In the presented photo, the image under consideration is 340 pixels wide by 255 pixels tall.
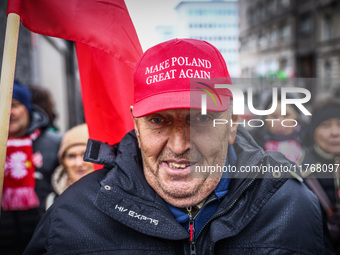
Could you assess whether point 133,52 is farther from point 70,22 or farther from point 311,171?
point 311,171

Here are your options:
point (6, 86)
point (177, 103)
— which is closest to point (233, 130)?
point (177, 103)

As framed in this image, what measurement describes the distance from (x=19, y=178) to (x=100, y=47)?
61.5 inches

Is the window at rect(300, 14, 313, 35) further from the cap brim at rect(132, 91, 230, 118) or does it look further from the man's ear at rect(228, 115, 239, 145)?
the cap brim at rect(132, 91, 230, 118)

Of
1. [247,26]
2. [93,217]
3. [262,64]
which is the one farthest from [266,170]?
[247,26]

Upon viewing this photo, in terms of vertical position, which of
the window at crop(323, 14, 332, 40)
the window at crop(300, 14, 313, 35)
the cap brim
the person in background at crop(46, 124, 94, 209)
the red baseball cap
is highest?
the window at crop(300, 14, 313, 35)

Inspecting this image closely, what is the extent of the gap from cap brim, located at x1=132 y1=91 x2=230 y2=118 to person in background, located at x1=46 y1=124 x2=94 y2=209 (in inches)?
53.9

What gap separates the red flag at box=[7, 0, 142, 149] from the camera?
179cm

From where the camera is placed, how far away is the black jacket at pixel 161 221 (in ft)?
4.58

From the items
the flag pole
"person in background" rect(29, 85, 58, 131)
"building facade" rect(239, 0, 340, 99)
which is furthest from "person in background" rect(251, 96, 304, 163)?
"building facade" rect(239, 0, 340, 99)

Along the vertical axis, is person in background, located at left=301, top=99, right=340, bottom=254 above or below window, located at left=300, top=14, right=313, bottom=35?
below

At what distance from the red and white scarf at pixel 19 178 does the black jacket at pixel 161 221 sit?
4.66ft

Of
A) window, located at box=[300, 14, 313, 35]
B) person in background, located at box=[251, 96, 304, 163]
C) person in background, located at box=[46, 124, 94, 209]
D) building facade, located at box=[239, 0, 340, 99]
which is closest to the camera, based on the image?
person in background, located at box=[251, 96, 304, 163]

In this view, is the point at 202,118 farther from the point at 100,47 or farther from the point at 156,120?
the point at 100,47

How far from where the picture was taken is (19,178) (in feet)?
9.33
